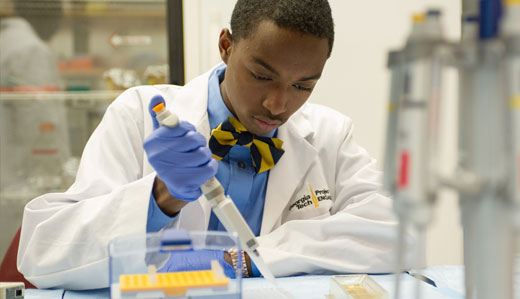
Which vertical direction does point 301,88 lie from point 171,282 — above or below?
above

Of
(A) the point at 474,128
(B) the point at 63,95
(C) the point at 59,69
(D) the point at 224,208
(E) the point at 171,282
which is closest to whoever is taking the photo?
(A) the point at 474,128

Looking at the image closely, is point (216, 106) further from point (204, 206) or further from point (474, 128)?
point (474, 128)

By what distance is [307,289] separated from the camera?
88 cm

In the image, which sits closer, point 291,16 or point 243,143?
point 291,16

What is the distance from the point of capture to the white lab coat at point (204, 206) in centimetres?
94

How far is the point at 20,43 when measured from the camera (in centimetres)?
245

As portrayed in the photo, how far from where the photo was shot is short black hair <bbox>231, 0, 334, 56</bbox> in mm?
971

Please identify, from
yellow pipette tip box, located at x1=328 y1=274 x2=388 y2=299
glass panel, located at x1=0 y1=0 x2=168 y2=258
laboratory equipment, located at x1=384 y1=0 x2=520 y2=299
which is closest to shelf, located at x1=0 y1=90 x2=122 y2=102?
glass panel, located at x1=0 y1=0 x2=168 y2=258

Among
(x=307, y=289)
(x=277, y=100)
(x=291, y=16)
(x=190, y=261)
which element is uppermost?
(x=291, y=16)

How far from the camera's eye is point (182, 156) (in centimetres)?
79

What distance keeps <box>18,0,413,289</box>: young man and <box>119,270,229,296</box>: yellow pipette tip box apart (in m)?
0.09

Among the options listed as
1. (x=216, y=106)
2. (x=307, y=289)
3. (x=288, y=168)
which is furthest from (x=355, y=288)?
(x=216, y=106)

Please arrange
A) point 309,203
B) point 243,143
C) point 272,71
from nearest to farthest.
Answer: point 272,71, point 243,143, point 309,203

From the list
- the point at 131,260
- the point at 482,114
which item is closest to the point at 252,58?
the point at 131,260
